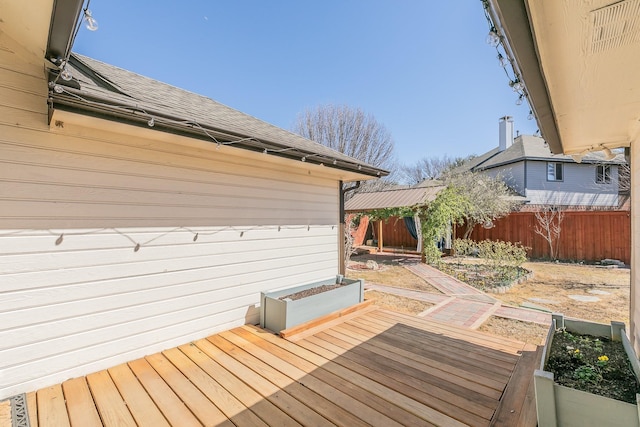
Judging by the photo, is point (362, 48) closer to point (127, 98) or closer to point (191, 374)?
point (127, 98)

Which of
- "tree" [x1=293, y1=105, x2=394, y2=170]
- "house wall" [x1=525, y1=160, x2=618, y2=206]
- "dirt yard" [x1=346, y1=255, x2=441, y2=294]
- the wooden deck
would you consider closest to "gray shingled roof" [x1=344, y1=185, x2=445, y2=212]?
"tree" [x1=293, y1=105, x2=394, y2=170]

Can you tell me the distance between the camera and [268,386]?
2.46 metres

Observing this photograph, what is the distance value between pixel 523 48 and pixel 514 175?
17.3m

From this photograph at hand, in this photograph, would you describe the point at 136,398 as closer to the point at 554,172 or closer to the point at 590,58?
the point at 590,58

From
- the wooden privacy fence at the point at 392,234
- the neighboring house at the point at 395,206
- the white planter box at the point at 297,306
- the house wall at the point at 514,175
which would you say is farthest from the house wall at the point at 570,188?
the white planter box at the point at 297,306

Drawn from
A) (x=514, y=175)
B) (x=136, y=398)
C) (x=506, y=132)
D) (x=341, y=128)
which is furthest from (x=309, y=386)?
(x=506, y=132)

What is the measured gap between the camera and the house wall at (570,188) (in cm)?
1448

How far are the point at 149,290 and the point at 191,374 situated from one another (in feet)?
3.23

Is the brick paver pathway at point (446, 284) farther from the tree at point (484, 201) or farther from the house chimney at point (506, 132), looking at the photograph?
the house chimney at point (506, 132)

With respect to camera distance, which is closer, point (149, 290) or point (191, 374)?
point (191, 374)

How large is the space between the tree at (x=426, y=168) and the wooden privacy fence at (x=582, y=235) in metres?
16.5

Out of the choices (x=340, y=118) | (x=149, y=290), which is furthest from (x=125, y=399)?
(x=340, y=118)

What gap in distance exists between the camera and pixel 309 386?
8.06 ft

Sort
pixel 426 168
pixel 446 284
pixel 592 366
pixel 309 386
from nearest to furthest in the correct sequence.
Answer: pixel 592 366
pixel 309 386
pixel 446 284
pixel 426 168
